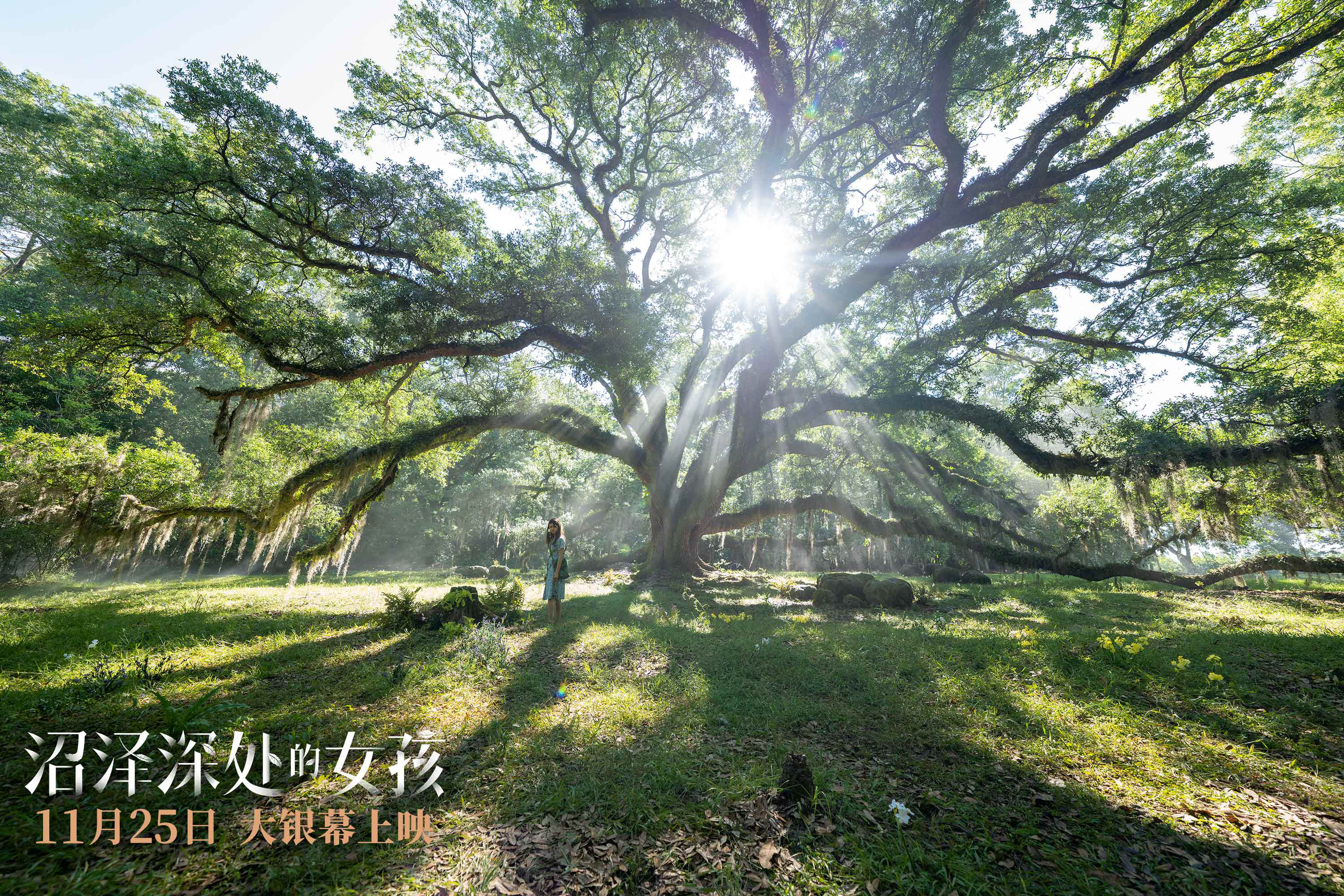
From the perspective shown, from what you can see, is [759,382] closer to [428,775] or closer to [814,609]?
[814,609]

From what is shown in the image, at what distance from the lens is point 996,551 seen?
1283 centimetres

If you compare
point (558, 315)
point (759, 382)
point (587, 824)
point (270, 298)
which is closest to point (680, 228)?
point (759, 382)

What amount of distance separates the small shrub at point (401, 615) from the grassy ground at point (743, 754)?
0.89ft

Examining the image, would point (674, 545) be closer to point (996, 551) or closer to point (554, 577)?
point (554, 577)

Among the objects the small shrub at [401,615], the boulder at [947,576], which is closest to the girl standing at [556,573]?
the small shrub at [401,615]

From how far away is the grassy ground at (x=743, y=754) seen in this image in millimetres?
2424

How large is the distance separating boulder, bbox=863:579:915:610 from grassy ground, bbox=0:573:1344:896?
2.84 meters

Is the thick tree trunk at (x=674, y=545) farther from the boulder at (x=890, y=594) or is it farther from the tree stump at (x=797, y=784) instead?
the tree stump at (x=797, y=784)

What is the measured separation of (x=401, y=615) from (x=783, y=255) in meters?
12.8

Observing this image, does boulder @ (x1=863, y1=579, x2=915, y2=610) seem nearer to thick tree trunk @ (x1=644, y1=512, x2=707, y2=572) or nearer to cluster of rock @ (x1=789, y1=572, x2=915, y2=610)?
cluster of rock @ (x1=789, y1=572, x2=915, y2=610)

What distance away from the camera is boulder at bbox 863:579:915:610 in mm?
10328

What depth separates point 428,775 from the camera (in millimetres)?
3344

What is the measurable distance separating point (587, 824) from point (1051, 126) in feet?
40.7

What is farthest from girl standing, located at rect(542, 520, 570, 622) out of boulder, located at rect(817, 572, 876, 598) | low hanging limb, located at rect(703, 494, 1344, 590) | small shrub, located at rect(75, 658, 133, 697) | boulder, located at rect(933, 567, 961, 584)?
boulder, located at rect(933, 567, 961, 584)
